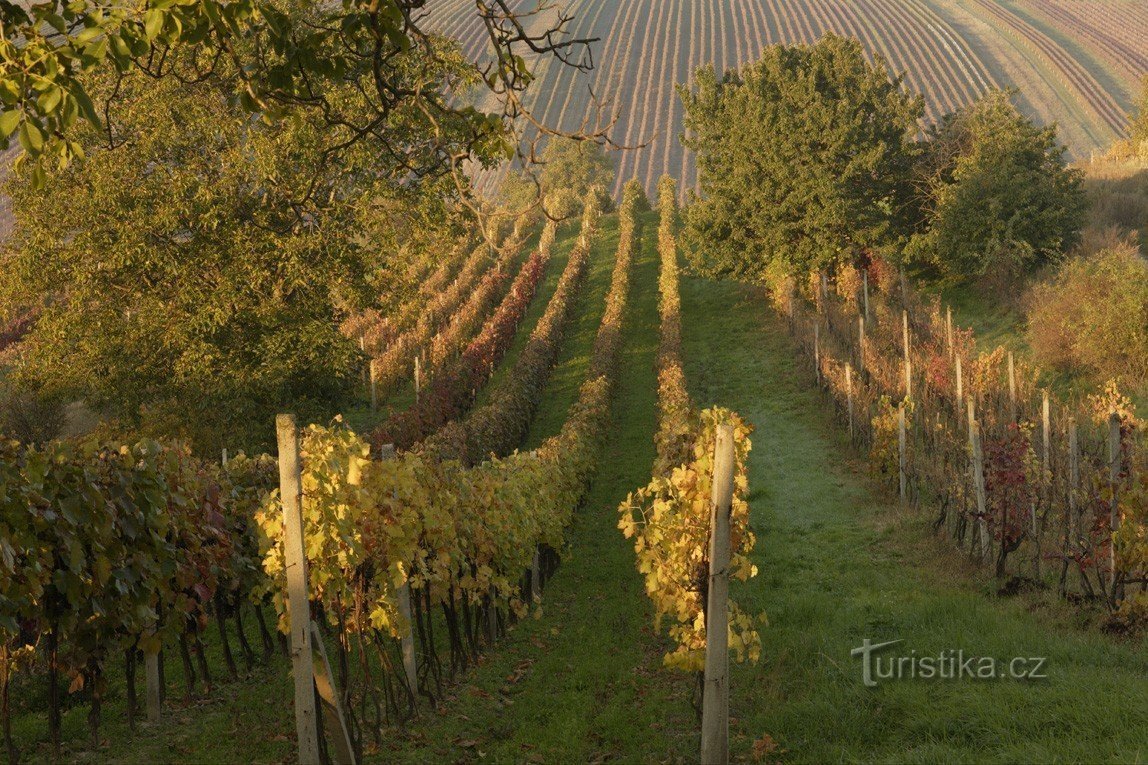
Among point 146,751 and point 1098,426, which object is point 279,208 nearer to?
point 146,751

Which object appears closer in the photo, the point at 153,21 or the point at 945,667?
the point at 153,21

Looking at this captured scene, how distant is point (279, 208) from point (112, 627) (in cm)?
1461

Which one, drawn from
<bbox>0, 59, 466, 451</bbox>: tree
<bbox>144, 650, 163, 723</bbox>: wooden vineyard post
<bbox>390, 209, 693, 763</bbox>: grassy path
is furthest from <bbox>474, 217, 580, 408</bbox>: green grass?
<bbox>144, 650, 163, 723</bbox>: wooden vineyard post

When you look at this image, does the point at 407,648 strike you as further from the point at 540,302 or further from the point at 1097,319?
the point at 540,302

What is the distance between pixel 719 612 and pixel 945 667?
2.72 m

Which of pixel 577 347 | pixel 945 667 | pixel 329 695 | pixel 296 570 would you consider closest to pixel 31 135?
pixel 296 570

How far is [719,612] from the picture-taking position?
22.0 ft

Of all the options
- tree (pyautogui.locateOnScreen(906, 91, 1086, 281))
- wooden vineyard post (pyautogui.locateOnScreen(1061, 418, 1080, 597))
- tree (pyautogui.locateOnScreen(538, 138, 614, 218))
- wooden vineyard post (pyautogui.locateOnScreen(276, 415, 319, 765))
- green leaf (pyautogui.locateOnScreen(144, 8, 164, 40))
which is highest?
tree (pyautogui.locateOnScreen(538, 138, 614, 218))

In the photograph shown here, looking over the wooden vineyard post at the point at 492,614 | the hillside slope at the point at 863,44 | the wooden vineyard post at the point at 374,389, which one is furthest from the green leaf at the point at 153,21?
the hillside slope at the point at 863,44

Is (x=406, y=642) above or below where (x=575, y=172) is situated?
below

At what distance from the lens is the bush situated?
2622 centimetres

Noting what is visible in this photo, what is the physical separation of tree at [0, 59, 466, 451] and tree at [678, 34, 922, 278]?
1830 centimetres

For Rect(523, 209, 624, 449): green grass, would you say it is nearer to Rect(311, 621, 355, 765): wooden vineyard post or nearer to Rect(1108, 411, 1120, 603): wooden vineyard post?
Rect(1108, 411, 1120, 603): wooden vineyard post

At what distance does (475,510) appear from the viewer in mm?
10867
